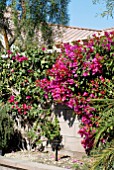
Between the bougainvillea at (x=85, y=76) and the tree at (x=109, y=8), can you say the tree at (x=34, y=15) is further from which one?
the bougainvillea at (x=85, y=76)

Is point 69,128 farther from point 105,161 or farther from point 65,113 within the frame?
point 105,161

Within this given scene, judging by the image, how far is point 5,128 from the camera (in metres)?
6.86

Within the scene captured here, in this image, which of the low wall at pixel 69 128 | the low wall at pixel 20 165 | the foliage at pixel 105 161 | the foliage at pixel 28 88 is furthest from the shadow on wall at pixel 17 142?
the foliage at pixel 105 161

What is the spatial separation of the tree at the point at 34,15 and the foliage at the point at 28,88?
1228 mm

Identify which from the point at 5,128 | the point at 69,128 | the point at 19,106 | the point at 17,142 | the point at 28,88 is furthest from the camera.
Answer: the point at 17,142

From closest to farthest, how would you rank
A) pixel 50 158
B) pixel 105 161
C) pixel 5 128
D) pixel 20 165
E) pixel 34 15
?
→ pixel 105 161 < pixel 20 165 < pixel 50 158 < pixel 5 128 < pixel 34 15

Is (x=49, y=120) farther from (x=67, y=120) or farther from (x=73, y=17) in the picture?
(x=73, y=17)

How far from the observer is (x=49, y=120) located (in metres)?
7.00

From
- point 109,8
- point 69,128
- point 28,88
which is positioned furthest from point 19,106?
point 109,8

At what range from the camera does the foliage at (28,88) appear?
6.99m

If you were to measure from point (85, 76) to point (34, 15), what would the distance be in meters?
3.04

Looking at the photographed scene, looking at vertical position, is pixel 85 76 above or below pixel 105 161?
above

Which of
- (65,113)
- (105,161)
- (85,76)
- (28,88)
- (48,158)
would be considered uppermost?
(85,76)

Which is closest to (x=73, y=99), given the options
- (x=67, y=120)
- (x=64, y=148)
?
(x=67, y=120)
